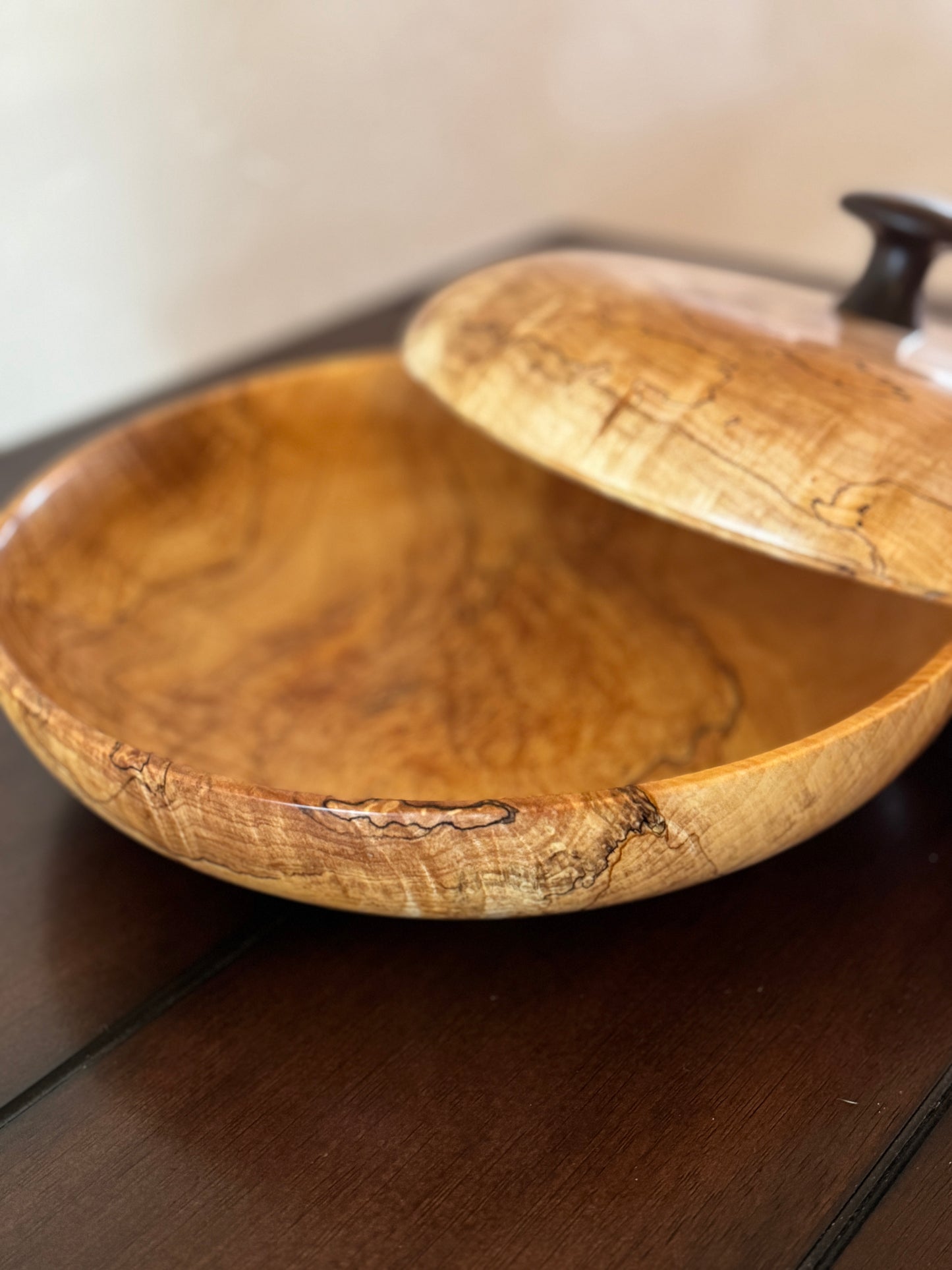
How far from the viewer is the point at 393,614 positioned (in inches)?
26.1

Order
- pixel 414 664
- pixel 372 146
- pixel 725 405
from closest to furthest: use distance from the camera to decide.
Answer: pixel 725 405 < pixel 414 664 < pixel 372 146

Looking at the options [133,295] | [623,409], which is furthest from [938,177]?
[623,409]

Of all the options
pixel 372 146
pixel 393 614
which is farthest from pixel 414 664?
pixel 372 146

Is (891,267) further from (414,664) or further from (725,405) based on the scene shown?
(414,664)

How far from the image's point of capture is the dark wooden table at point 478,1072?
334mm

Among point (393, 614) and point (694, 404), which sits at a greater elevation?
point (694, 404)

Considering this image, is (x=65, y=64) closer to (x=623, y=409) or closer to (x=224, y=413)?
(x=224, y=413)

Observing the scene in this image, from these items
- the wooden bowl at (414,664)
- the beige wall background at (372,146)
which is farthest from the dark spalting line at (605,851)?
the beige wall background at (372,146)

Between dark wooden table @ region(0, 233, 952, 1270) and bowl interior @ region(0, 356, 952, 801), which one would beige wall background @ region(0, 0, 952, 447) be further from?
dark wooden table @ region(0, 233, 952, 1270)

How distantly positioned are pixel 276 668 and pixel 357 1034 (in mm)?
263

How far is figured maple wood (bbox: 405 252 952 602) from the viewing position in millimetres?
422

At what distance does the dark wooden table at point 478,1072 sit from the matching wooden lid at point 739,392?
15 centimetres

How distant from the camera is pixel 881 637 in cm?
58

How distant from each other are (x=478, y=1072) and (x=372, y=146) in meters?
0.92
